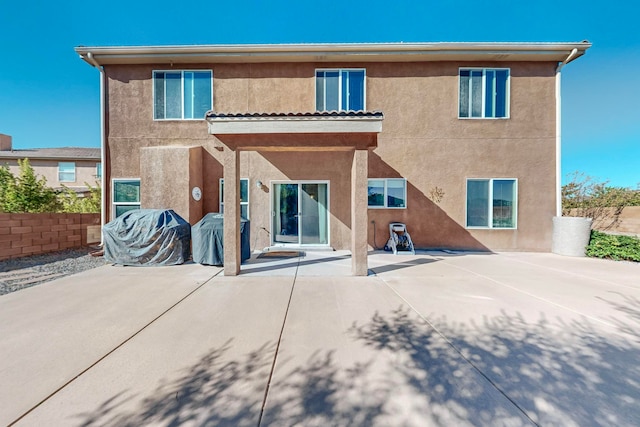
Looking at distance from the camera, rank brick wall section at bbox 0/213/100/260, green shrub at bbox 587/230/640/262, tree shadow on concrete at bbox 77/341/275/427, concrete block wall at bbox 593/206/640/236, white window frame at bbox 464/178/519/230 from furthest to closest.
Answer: concrete block wall at bbox 593/206/640/236, white window frame at bbox 464/178/519/230, green shrub at bbox 587/230/640/262, brick wall section at bbox 0/213/100/260, tree shadow on concrete at bbox 77/341/275/427

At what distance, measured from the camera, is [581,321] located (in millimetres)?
3549

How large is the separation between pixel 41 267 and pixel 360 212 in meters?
8.05

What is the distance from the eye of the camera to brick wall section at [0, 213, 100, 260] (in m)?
6.75

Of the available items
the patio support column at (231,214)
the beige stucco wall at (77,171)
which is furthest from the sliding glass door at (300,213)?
the beige stucco wall at (77,171)

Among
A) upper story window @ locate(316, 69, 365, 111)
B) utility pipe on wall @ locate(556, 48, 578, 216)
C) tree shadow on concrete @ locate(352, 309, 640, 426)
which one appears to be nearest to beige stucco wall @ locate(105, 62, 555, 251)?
utility pipe on wall @ locate(556, 48, 578, 216)

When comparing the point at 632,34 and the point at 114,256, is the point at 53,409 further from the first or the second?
the point at 632,34

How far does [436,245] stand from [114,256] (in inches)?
385

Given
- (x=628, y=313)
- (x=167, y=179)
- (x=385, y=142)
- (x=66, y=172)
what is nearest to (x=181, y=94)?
(x=167, y=179)

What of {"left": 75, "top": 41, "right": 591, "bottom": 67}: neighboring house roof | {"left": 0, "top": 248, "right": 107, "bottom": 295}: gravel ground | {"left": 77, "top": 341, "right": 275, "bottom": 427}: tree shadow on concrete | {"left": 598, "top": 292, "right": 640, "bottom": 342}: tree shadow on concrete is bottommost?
{"left": 77, "top": 341, "right": 275, "bottom": 427}: tree shadow on concrete

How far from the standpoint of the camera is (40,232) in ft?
24.6

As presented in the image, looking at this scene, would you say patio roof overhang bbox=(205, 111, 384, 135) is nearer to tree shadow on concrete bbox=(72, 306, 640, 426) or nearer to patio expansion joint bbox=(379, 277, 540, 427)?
patio expansion joint bbox=(379, 277, 540, 427)

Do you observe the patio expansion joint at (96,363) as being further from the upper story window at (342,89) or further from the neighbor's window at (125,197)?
the upper story window at (342,89)

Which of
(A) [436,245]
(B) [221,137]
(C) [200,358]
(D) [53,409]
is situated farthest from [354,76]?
(D) [53,409]

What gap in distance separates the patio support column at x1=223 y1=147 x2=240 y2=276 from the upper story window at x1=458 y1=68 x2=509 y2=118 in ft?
26.1
